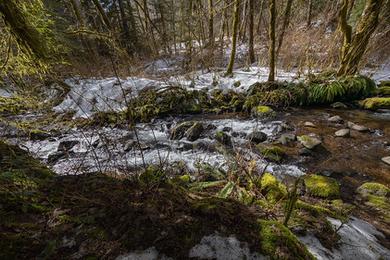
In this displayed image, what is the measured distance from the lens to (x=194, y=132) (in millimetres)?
5688

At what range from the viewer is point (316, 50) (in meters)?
8.41

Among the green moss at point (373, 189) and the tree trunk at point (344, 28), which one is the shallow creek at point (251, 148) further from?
the tree trunk at point (344, 28)

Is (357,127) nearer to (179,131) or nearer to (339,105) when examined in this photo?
(339,105)

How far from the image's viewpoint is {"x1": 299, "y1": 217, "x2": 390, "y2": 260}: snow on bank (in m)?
1.67

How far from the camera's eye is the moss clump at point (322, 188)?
3262mm

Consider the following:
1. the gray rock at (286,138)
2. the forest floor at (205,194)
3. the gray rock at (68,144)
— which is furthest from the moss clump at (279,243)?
the gray rock at (68,144)

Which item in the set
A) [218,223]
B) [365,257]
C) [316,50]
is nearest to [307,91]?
[316,50]

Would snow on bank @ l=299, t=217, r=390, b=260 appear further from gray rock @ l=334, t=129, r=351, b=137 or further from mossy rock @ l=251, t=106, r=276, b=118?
mossy rock @ l=251, t=106, r=276, b=118

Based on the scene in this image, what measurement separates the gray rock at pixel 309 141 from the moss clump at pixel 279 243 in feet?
12.9

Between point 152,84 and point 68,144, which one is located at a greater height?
point 152,84

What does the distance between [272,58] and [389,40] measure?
4.71 meters

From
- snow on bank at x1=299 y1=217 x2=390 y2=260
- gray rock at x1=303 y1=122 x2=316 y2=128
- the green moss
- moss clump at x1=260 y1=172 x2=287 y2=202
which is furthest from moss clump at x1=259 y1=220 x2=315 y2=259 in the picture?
gray rock at x1=303 y1=122 x2=316 y2=128

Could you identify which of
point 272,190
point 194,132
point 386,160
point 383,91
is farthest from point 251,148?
point 383,91

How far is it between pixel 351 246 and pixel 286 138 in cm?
363
